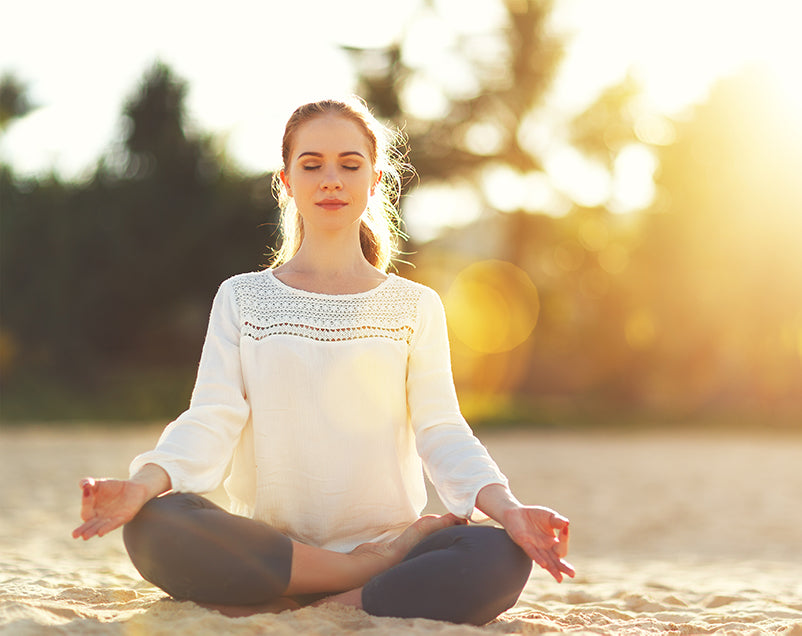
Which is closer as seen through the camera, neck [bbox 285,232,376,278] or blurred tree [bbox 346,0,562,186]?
neck [bbox 285,232,376,278]

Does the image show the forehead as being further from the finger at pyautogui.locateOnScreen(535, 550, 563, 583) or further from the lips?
the finger at pyautogui.locateOnScreen(535, 550, 563, 583)

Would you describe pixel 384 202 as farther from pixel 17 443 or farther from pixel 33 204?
pixel 33 204

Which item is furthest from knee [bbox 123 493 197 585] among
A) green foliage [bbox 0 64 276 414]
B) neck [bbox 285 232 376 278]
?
green foliage [bbox 0 64 276 414]

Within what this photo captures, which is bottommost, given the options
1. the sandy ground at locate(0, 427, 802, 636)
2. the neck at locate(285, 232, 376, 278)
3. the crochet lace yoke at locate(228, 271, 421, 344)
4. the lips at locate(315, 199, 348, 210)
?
the sandy ground at locate(0, 427, 802, 636)

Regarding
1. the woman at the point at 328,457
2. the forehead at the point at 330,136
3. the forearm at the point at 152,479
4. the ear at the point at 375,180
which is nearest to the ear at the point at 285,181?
the woman at the point at 328,457

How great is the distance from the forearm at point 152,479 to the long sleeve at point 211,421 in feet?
0.05

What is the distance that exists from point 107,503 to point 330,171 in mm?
1198

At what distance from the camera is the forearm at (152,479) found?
8.50 ft

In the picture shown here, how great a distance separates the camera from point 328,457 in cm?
284

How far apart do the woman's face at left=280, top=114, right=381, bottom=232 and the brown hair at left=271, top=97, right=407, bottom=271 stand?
0.04m

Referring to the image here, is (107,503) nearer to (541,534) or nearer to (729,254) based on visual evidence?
(541,534)

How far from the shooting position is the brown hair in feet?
9.94

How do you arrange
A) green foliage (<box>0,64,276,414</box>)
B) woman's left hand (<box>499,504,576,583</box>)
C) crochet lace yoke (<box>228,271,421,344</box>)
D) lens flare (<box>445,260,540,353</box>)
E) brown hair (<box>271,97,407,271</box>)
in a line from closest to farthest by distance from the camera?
1. woman's left hand (<box>499,504,576,583</box>)
2. crochet lace yoke (<box>228,271,421,344</box>)
3. brown hair (<box>271,97,407,271</box>)
4. green foliage (<box>0,64,276,414</box>)
5. lens flare (<box>445,260,540,353</box>)

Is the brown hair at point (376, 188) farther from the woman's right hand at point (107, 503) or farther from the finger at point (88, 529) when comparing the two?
the finger at point (88, 529)
